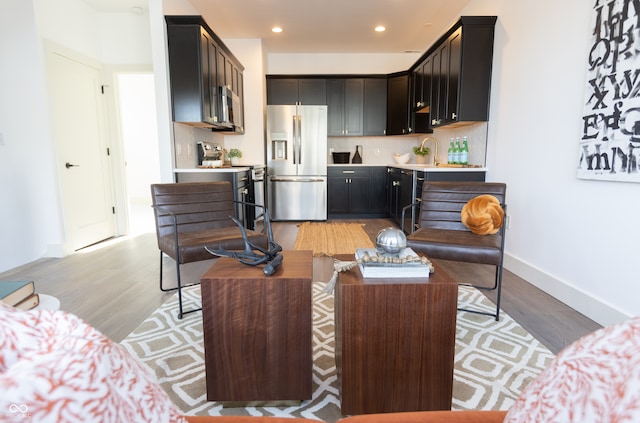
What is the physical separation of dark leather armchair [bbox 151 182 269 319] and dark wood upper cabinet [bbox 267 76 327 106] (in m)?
3.51

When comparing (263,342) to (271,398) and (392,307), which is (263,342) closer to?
(271,398)

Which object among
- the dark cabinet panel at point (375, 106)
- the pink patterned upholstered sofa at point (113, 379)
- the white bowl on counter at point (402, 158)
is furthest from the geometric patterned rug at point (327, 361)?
the dark cabinet panel at point (375, 106)

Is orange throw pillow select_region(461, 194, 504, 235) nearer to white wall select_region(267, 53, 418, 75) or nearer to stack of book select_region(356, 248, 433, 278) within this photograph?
stack of book select_region(356, 248, 433, 278)

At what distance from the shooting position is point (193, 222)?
271 centimetres

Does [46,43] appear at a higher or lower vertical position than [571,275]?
higher

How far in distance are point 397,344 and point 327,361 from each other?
0.57m

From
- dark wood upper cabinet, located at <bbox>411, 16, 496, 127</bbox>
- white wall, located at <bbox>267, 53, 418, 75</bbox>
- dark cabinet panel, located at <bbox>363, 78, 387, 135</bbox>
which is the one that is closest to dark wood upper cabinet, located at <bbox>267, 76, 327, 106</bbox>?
white wall, located at <bbox>267, 53, 418, 75</bbox>

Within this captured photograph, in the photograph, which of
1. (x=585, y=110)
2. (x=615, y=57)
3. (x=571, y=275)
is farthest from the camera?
(x=571, y=275)

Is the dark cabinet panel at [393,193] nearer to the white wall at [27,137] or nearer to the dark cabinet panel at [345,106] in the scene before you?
the dark cabinet panel at [345,106]

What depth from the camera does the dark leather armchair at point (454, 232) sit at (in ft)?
7.30

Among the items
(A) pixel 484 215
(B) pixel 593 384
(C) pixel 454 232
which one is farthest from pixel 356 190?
(B) pixel 593 384

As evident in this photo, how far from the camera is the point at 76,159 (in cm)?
404

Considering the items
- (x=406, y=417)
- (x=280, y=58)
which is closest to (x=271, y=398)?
(x=406, y=417)

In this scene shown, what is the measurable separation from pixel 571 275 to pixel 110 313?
312 cm
